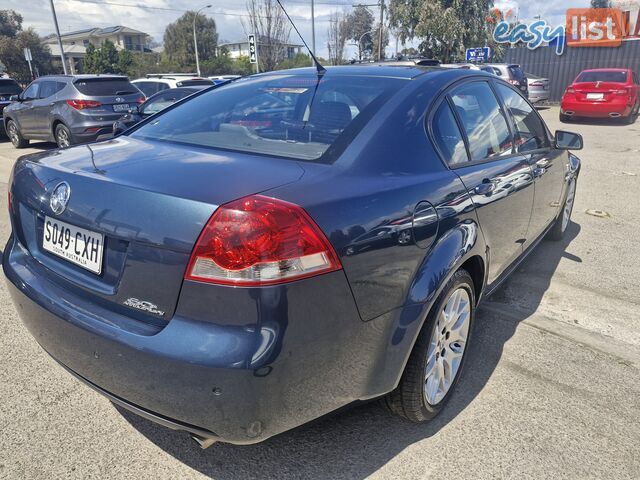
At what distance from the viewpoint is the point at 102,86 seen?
10.1 meters

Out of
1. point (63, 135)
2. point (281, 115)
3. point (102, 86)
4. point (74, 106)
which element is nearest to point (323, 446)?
point (281, 115)

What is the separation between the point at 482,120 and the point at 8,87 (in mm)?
15311

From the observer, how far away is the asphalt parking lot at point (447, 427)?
80.5 inches

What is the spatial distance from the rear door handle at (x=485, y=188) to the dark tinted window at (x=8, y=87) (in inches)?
601

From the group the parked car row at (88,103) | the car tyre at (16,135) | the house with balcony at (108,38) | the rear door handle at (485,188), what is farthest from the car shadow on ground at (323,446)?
the house with balcony at (108,38)

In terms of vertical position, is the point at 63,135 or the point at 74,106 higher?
the point at 74,106

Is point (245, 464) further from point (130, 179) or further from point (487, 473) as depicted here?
point (130, 179)

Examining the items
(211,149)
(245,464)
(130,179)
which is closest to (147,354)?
(130,179)

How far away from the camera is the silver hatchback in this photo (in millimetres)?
9742

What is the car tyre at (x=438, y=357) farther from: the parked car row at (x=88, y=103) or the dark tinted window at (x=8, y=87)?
the dark tinted window at (x=8, y=87)

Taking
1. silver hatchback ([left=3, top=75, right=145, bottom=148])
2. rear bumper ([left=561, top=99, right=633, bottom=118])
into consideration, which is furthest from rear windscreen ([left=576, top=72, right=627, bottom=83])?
silver hatchback ([left=3, top=75, right=145, bottom=148])

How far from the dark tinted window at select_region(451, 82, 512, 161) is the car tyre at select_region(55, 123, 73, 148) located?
917 centimetres

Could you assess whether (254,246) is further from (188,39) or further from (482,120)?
(188,39)

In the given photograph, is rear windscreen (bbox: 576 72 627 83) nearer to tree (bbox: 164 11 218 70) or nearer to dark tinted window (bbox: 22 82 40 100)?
dark tinted window (bbox: 22 82 40 100)
